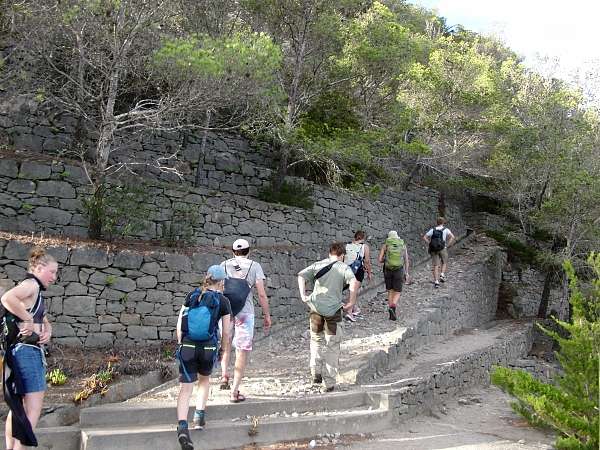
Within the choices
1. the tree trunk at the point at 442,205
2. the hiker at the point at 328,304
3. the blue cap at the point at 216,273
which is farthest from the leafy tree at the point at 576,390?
the tree trunk at the point at 442,205

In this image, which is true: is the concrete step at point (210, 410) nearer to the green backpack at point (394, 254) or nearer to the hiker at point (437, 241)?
the green backpack at point (394, 254)

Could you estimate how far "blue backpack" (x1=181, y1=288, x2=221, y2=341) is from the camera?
4.81 meters

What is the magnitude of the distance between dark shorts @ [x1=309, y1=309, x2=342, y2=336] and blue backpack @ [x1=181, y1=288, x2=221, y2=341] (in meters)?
1.73

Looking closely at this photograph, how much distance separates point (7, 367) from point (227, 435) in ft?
7.00

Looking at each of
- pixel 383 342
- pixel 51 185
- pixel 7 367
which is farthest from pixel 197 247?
pixel 7 367

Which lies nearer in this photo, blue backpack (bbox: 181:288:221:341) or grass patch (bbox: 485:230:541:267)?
blue backpack (bbox: 181:288:221:341)

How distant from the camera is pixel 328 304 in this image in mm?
6312

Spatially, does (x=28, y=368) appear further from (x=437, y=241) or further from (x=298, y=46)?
(x=298, y=46)

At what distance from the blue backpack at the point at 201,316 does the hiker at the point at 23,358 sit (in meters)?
1.21

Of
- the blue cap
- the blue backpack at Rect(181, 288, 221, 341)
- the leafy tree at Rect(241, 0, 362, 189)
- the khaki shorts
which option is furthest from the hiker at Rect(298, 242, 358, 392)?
the khaki shorts

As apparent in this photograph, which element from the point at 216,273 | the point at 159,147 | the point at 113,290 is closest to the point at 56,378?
the point at 113,290

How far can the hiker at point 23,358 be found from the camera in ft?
13.3

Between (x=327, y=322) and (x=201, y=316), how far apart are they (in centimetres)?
202

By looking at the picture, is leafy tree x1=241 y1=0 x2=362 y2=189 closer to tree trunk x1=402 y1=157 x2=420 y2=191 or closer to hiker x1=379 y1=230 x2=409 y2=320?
hiker x1=379 y1=230 x2=409 y2=320
